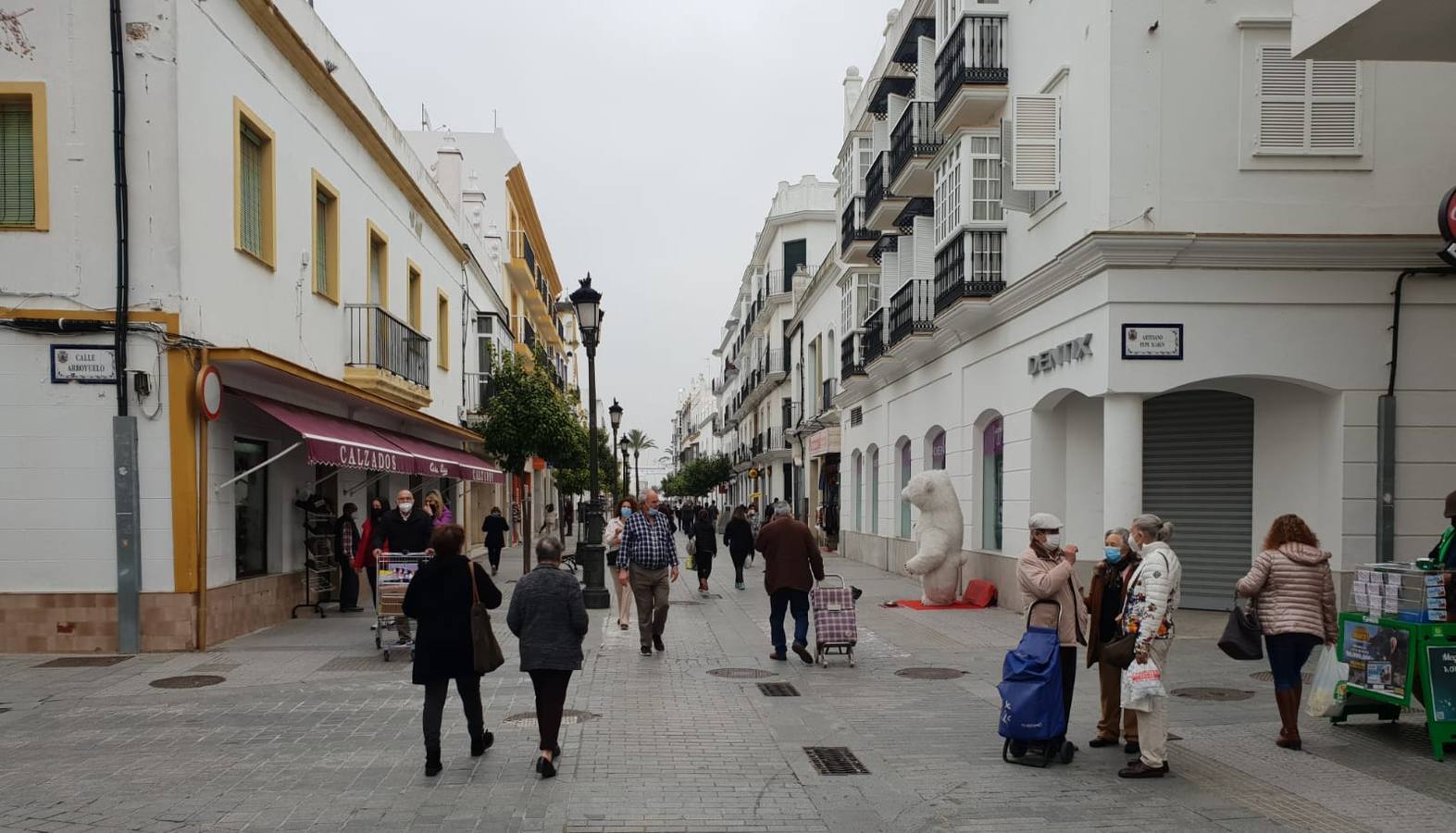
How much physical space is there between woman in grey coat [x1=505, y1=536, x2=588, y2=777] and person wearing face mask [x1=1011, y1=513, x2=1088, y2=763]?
294cm

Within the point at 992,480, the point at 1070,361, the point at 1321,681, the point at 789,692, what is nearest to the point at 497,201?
the point at 992,480

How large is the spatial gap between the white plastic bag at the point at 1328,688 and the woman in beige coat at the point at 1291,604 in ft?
2.23

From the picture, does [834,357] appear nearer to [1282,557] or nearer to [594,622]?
[594,622]

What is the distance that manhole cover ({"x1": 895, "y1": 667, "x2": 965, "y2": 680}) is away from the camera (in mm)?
10977

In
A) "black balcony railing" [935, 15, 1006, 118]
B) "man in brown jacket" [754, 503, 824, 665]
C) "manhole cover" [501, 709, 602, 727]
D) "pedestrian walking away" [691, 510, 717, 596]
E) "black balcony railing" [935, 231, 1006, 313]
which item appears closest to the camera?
"manhole cover" [501, 709, 602, 727]

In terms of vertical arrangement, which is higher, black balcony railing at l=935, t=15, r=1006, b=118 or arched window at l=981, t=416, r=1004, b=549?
black balcony railing at l=935, t=15, r=1006, b=118

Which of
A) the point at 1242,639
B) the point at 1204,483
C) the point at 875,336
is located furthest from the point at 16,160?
the point at 875,336

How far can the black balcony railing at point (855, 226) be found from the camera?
26.2m

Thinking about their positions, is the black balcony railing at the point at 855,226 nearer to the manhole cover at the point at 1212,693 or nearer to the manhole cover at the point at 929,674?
the manhole cover at the point at 929,674

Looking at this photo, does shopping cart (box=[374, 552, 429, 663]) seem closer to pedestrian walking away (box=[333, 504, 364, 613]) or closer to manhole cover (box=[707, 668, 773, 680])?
manhole cover (box=[707, 668, 773, 680])

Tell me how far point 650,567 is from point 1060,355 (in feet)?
20.2

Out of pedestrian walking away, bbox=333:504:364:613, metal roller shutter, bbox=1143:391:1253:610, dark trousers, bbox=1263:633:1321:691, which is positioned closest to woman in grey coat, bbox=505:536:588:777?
dark trousers, bbox=1263:633:1321:691

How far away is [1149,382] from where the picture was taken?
13375 mm

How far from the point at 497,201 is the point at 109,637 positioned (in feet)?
99.3
